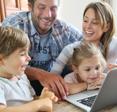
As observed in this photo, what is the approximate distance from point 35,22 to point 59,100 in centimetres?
70

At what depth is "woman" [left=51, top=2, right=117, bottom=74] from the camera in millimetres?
1653

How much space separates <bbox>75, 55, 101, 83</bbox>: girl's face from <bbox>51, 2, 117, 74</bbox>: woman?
0.71 feet

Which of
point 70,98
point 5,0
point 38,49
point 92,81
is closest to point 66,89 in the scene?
point 70,98

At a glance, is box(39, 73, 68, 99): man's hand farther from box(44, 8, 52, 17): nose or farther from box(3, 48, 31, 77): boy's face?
box(44, 8, 52, 17): nose

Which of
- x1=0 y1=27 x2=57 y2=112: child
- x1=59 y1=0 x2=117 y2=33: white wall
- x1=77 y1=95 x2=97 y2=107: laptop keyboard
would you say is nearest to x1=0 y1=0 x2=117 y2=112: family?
x1=0 y1=27 x2=57 y2=112: child

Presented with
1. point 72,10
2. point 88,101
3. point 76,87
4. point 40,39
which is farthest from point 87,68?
point 72,10

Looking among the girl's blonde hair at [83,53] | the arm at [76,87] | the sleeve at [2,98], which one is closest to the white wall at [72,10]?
the girl's blonde hair at [83,53]

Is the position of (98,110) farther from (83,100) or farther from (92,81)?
(92,81)

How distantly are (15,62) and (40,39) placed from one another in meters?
0.62

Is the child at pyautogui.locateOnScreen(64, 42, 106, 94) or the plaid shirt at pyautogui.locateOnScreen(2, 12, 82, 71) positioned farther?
the plaid shirt at pyautogui.locateOnScreen(2, 12, 82, 71)

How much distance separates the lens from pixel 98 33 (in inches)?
66.8

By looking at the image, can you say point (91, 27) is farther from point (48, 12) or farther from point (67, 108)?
point (67, 108)

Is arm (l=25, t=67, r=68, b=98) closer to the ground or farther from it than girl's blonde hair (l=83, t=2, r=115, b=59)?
closer to the ground

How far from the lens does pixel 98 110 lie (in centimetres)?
109
